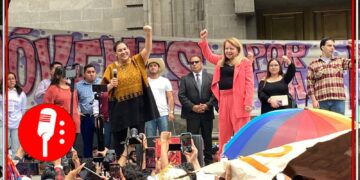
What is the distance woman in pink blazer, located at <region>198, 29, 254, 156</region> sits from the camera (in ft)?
32.0

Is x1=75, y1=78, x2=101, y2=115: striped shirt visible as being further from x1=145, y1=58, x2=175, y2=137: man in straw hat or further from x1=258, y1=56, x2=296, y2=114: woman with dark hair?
x1=258, y1=56, x2=296, y2=114: woman with dark hair

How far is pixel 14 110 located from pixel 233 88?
9.96 feet

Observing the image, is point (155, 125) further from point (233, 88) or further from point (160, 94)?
point (233, 88)

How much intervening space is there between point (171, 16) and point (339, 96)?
534cm

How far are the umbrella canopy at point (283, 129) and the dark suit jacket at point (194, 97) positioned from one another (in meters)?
4.26

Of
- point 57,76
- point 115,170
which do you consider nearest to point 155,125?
point 57,76

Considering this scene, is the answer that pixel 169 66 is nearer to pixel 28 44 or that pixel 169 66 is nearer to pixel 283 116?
pixel 28 44

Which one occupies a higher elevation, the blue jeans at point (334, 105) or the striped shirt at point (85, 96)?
the striped shirt at point (85, 96)

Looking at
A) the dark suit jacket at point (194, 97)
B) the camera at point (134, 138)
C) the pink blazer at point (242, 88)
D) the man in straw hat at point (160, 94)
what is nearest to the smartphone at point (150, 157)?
the camera at point (134, 138)

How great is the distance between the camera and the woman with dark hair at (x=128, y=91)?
979 cm

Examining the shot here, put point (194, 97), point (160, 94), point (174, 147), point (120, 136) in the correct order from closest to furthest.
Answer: point (174, 147), point (120, 136), point (194, 97), point (160, 94)

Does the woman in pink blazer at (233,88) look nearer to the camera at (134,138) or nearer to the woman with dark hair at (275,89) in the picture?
the woman with dark hair at (275,89)

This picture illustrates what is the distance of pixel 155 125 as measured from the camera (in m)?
10.9

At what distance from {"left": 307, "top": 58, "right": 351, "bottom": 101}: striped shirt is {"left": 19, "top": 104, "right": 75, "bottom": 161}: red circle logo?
3922mm
